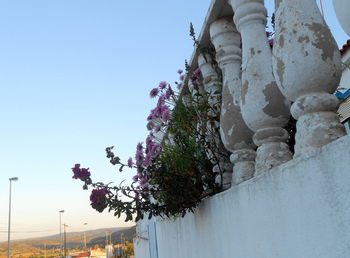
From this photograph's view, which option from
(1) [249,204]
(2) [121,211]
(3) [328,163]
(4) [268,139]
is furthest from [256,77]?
(2) [121,211]

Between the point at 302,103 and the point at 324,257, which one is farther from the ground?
the point at 302,103

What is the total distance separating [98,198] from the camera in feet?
9.59

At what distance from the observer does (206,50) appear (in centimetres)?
310

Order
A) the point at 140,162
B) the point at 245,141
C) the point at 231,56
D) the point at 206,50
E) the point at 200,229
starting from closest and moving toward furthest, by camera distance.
Result: the point at 245,141, the point at 231,56, the point at 200,229, the point at 206,50, the point at 140,162

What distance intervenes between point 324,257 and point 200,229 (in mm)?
1674

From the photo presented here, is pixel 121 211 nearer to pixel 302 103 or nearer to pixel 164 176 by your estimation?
pixel 164 176

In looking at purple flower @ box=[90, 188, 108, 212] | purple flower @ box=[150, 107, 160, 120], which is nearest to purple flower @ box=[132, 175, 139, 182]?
purple flower @ box=[150, 107, 160, 120]

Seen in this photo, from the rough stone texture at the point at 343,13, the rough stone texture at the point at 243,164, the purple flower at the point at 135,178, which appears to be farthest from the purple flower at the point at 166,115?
the rough stone texture at the point at 343,13

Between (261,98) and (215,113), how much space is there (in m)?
1.07

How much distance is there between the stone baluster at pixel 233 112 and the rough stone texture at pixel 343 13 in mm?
953

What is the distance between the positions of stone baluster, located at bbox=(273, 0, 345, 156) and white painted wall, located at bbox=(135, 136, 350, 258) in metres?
0.12

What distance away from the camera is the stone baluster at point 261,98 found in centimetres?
175

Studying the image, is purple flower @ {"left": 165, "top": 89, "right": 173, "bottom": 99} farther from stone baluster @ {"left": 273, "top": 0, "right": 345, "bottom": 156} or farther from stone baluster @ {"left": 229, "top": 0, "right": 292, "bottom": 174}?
stone baluster @ {"left": 273, "top": 0, "right": 345, "bottom": 156}

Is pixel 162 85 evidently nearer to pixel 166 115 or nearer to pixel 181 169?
pixel 166 115
